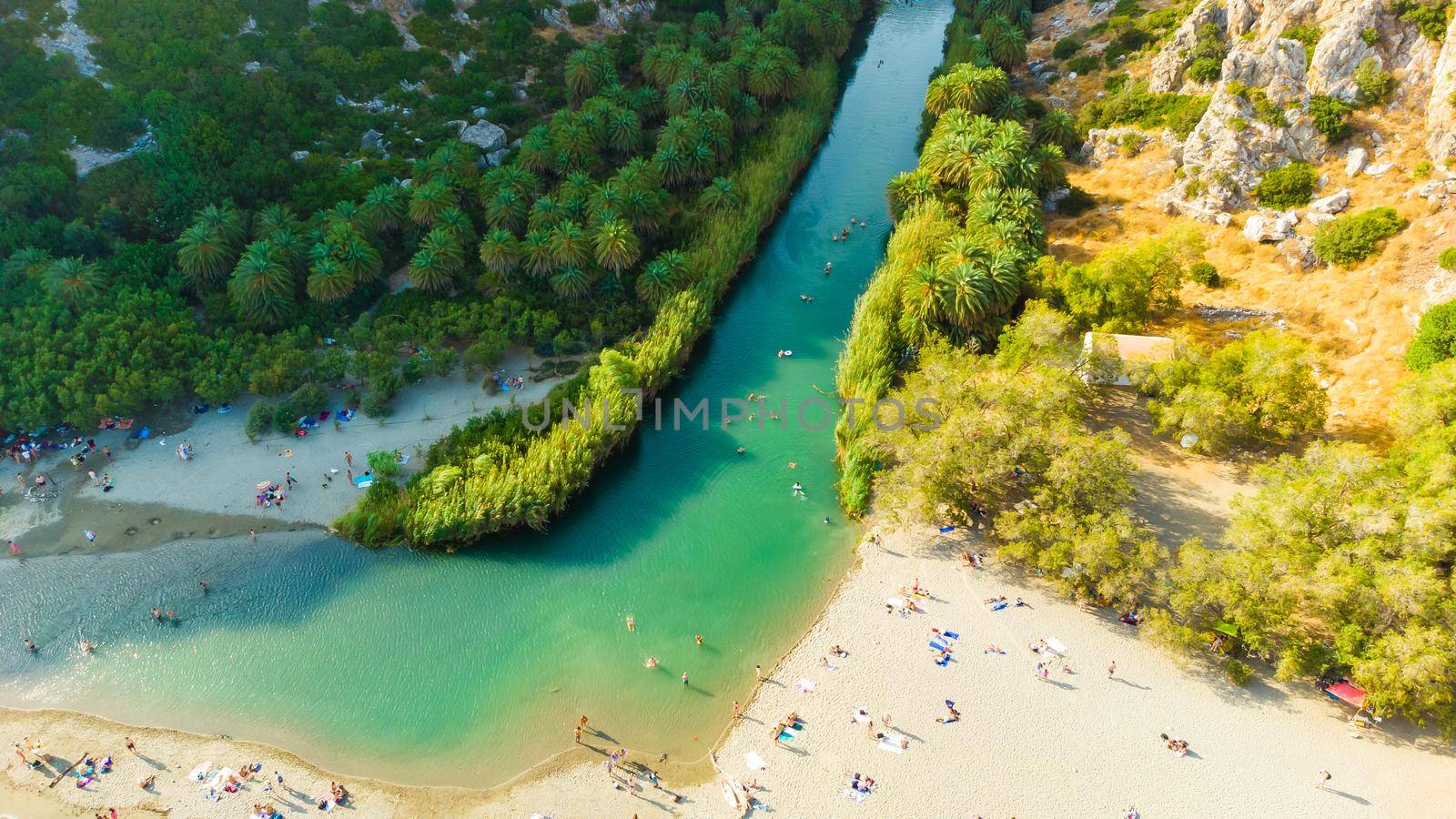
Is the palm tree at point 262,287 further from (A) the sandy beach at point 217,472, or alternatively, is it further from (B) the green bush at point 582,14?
(B) the green bush at point 582,14

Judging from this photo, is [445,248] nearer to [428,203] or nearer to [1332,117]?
[428,203]

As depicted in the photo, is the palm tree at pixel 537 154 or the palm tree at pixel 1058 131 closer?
the palm tree at pixel 537 154

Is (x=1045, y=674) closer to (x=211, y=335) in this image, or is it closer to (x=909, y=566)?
(x=909, y=566)

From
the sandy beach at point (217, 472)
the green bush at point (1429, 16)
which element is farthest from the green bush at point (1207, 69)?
the sandy beach at point (217, 472)

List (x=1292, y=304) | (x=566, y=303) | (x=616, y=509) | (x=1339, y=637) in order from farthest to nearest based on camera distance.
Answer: (x=566, y=303), (x=1292, y=304), (x=616, y=509), (x=1339, y=637)

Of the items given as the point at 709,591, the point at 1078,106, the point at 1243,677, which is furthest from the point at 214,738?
the point at 1078,106

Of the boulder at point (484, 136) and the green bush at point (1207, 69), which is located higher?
the green bush at point (1207, 69)

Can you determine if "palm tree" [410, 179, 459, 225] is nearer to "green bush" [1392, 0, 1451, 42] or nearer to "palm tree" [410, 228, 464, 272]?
"palm tree" [410, 228, 464, 272]
